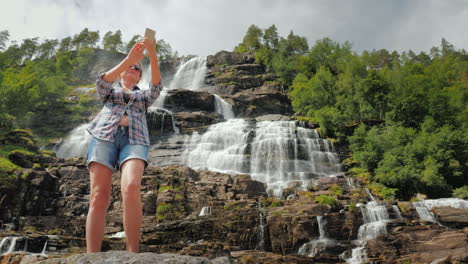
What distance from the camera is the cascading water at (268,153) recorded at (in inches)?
869

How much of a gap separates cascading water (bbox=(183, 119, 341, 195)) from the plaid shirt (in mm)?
16441

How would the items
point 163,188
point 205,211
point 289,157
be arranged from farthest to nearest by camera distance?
point 289,157 < point 163,188 < point 205,211

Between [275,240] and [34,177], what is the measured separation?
13641 mm

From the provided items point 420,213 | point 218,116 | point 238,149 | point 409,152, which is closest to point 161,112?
point 218,116

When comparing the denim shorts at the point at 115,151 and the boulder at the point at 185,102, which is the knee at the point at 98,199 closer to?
the denim shorts at the point at 115,151

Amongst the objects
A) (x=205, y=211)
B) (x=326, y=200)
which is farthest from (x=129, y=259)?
(x=326, y=200)

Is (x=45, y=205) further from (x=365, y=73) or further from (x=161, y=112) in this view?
(x=365, y=73)

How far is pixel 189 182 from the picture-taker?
55.7ft

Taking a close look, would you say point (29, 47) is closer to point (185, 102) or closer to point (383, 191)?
point (185, 102)

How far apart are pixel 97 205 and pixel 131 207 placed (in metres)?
0.33

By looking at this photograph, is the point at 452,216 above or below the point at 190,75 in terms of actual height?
below

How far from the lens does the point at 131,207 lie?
2615mm

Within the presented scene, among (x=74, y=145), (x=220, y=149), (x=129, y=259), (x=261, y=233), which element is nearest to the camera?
(x=129, y=259)

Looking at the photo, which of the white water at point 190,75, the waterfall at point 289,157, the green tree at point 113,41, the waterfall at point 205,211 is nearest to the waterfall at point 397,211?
the waterfall at point 289,157
